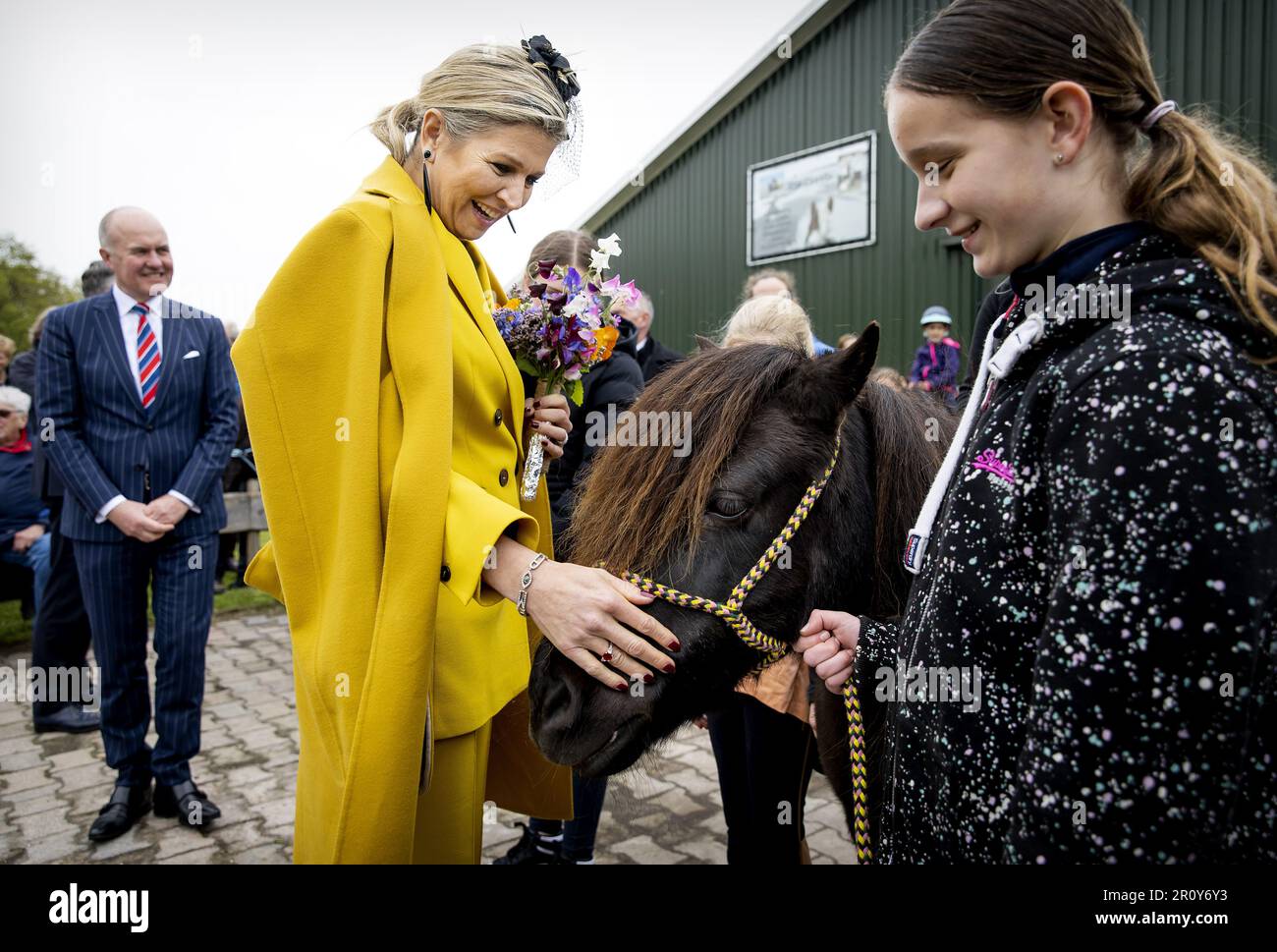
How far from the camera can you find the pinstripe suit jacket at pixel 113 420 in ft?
12.7

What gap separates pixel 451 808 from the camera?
1.86 m

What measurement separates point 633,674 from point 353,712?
1.98ft

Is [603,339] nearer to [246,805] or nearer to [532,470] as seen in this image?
[532,470]

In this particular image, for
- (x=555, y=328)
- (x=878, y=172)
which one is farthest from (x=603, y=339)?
(x=878, y=172)

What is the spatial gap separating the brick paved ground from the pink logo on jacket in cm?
220

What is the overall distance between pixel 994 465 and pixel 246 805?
4374 mm

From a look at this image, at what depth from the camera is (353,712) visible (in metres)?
1.66

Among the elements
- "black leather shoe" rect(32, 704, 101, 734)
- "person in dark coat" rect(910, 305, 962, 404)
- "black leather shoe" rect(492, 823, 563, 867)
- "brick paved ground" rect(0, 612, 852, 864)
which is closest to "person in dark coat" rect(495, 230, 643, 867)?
"black leather shoe" rect(492, 823, 563, 867)

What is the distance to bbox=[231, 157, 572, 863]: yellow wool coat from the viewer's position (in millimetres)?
1601

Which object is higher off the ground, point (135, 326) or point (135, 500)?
point (135, 326)

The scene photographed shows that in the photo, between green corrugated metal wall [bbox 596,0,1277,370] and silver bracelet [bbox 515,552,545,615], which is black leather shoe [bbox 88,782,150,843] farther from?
green corrugated metal wall [bbox 596,0,1277,370]

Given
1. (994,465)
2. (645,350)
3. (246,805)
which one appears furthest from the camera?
(645,350)
